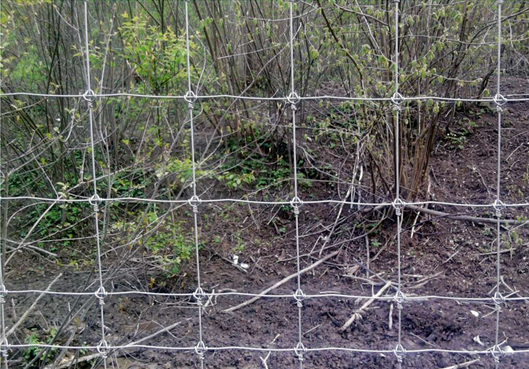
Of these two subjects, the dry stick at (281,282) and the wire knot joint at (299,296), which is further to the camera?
the dry stick at (281,282)

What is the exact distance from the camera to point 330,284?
12.9 feet

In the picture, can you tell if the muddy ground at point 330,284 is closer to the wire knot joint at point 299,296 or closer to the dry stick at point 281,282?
the dry stick at point 281,282

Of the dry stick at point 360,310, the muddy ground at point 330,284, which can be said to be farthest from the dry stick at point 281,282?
the dry stick at point 360,310

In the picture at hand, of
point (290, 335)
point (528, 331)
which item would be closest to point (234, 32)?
point (290, 335)

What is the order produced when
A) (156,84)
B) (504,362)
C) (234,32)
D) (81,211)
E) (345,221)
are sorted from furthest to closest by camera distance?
(234,32)
(81,211)
(345,221)
(156,84)
(504,362)

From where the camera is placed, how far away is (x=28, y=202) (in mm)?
4695

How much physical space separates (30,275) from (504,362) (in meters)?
2.86

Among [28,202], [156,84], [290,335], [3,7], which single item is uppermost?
[3,7]

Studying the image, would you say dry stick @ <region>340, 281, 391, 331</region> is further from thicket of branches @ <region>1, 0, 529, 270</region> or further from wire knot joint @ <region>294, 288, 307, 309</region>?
wire knot joint @ <region>294, 288, 307, 309</region>

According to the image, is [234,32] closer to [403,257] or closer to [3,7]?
[3,7]

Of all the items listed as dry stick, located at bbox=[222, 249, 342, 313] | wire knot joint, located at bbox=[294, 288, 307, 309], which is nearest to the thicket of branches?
dry stick, located at bbox=[222, 249, 342, 313]

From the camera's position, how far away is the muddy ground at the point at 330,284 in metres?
3.32

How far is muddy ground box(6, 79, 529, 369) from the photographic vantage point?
131 inches

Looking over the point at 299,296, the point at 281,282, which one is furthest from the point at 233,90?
the point at 299,296
